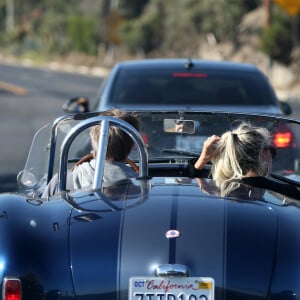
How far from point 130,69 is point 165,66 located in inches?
14.3

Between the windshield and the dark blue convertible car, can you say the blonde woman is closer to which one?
the dark blue convertible car

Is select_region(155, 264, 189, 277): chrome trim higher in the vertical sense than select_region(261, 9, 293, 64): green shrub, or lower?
lower

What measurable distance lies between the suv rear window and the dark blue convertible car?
460 centimetres

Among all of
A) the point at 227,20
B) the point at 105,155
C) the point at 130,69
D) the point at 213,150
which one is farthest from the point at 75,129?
the point at 227,20

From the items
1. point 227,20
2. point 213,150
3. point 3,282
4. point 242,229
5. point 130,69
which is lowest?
point 3,282

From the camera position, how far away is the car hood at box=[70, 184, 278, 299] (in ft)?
11.9

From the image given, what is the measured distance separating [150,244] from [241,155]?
994 mm

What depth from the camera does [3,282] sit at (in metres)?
3.67

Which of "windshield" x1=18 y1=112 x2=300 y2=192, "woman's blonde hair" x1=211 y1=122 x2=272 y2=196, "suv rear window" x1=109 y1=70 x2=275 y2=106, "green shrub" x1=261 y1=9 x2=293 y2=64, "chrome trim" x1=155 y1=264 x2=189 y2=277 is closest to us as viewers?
"chrome trim" x1=155 y1=264 x2=189 y2=277

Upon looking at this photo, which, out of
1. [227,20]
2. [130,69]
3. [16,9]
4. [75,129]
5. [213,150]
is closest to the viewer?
[75,129]

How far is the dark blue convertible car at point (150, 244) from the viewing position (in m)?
3.62

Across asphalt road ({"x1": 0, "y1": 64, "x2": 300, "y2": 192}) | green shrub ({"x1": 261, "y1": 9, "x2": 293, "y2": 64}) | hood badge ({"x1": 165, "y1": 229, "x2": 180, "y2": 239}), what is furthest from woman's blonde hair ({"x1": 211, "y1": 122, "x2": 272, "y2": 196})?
green shrub ({"x1": 261, "y1": 9, "x2": 293, "y2": 64})

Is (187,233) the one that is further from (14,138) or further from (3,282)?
(14,138)

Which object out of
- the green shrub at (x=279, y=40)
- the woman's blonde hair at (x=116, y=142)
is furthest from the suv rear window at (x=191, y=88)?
the green shrub at (x=279, y=40)
